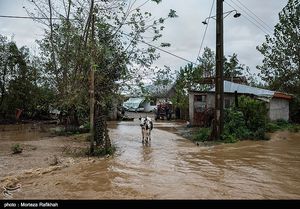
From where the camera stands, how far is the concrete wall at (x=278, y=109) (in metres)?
A: 25.6

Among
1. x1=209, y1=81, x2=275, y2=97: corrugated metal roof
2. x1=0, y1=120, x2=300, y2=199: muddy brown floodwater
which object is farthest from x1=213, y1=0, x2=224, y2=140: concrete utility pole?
x1=209, y1=81, x2=275, y2=97: corrugated metal roof

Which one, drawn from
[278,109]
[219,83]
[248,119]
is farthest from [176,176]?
[278,109]

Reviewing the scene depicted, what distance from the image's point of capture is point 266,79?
30750 mm

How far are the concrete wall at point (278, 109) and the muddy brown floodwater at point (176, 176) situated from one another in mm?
A: 11455

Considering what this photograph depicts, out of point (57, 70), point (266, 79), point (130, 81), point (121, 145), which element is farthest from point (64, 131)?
point (266, 79)

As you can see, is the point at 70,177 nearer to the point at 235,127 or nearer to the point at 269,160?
the point at 269,160

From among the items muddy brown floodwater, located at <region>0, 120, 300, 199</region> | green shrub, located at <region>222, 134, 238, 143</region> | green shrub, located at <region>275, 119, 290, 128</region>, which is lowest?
muddy brown floodwater, located at <region>0, 120, 300, 199</region>

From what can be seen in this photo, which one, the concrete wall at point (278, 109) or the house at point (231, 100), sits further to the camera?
the concrete wall at point (278, 109)

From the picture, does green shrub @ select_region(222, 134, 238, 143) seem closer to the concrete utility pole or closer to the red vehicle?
the concrete utility pole

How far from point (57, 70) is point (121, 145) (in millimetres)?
6722

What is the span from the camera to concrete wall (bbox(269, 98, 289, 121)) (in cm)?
2561

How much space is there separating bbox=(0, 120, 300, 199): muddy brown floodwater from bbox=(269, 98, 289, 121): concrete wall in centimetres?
1145

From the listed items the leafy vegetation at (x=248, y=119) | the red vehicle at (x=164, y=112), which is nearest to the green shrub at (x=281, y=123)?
the leafy vegetation at (x=248, y=119)

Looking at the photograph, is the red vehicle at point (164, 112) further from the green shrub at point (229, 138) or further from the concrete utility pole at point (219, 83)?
the concrete utility pole at point (219, 83)
